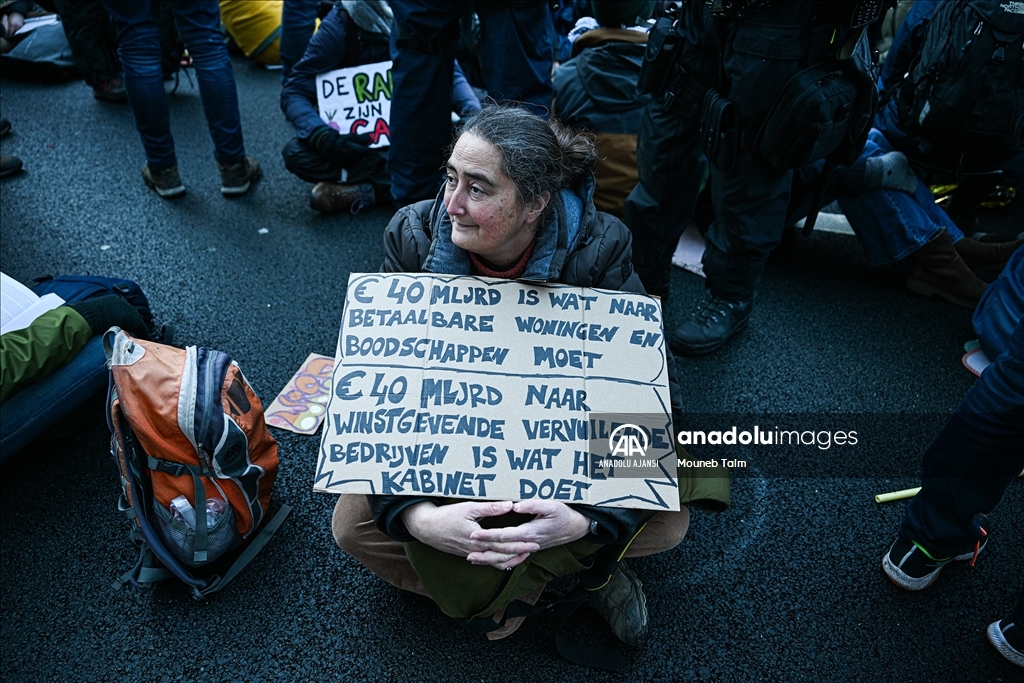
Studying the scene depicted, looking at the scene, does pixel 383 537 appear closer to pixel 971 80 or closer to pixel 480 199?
pixel 480 199

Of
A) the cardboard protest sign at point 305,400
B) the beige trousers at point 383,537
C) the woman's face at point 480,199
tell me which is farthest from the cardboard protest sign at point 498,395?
the cardboard protest sign at point 305,400

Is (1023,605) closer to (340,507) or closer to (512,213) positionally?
(512,213)

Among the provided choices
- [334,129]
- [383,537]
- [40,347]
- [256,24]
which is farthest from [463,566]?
[256,24]

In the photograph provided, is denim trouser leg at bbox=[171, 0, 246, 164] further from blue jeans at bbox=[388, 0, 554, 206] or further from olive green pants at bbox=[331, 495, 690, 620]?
olive green pants at bbox=[331, 495, 690, 620]

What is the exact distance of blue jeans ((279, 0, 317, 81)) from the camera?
3932 mm

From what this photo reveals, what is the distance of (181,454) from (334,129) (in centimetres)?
220

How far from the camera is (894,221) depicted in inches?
122

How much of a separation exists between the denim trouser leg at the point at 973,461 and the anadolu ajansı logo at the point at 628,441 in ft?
2.65

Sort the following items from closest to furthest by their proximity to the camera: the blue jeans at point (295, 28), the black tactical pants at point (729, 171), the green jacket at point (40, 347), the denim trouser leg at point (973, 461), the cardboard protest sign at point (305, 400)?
the denim trouser leg at point (973, 461) < the green jacket at point (40, 347) < the black tactical pants at point (729, 171) < the cardboard protest sign at point (305, 400) < the blue jeans at point (295, 28)

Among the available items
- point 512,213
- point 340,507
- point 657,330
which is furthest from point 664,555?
point 512,213

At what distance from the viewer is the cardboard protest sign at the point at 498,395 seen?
159 cm

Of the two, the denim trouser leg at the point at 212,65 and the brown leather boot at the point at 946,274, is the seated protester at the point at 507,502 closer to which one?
the brown leather boot at the point at 946,274

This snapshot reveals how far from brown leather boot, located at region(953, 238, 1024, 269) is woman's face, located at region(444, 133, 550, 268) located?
246 cm

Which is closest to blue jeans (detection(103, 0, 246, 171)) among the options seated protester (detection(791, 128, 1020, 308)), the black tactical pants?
the black tactical pants
